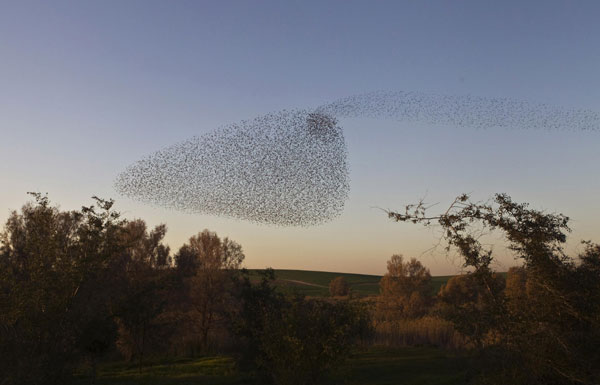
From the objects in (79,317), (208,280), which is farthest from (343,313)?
(208,280)

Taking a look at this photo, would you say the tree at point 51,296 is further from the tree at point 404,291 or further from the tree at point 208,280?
the tree at point 404,291

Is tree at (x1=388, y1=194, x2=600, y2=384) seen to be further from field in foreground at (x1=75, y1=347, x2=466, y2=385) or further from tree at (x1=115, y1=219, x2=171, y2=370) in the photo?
tree at (x1=115, y1=219, x2=171, y2=370)

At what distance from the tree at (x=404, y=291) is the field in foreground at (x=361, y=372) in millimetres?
27726

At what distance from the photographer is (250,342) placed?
69.1ft

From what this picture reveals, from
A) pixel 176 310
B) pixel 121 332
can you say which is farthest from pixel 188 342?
pixel 121 332

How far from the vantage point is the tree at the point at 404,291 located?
60562mm

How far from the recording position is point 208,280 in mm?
43875

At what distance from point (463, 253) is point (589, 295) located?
3374mm

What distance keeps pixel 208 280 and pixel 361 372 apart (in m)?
22.6

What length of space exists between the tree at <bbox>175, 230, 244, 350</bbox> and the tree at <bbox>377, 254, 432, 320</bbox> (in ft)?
77.2

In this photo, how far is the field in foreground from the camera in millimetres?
22203

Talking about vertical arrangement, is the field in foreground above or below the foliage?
below

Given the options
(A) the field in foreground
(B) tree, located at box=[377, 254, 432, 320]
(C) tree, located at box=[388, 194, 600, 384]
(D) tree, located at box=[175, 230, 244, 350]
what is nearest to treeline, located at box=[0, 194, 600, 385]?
(C) tree, located at box=[388, 194, 600, 384]

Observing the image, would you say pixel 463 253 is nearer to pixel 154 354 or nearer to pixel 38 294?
pixel 38 294
